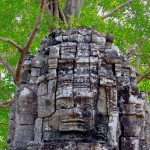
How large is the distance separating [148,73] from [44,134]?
29.0ft

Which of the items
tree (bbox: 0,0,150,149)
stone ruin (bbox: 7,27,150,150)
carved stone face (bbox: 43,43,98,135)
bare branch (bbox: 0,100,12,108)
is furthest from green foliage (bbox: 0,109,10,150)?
carved stone face (bbox: 43,43,98,135)

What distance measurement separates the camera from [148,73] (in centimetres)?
1494

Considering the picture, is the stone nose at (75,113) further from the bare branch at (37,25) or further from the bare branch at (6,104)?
the bare branch at (6,104)

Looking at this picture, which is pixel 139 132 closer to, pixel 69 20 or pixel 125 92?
pixel 125 92

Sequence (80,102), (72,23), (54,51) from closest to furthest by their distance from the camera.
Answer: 1. (80,102)
2. (54,51)
3. (72,23)

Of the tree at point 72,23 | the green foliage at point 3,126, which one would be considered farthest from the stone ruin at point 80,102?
the green foliage at point 3,126

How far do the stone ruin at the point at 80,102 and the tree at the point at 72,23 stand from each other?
253 inches

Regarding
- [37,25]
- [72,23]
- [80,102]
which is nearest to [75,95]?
[80,102]

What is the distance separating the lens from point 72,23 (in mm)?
14094

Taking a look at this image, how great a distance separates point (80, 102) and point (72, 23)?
7714 mm

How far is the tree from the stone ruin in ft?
21.1

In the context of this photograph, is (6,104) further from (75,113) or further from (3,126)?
(75,113)

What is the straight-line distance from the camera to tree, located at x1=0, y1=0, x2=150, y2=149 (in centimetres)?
1464

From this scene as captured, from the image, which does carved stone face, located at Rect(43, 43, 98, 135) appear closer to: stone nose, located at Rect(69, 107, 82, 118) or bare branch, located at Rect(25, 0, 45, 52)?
stone nose, located at Rect(69, 107, 82, 118)
